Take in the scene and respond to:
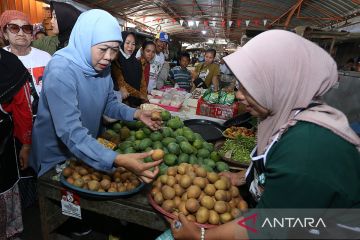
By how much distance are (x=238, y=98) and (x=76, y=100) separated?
1068mm

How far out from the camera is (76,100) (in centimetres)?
178

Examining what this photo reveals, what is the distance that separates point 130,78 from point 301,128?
12.0 ft

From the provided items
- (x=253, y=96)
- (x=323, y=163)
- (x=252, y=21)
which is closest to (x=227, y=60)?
(x=253, y=96)

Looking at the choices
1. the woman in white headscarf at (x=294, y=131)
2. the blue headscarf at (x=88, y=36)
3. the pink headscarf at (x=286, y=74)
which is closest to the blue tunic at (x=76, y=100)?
the blue headscarf at (x=88, y=36)

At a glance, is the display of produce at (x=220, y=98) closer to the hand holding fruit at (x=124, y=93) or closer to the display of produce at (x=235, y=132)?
the display of produce at (x=235, y=132)

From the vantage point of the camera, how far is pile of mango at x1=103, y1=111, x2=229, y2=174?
206 cm

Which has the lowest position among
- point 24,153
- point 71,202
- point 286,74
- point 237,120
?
point 24,153

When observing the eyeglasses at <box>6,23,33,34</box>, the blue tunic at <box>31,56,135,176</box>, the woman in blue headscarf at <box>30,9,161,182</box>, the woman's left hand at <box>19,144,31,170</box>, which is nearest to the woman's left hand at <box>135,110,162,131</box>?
the woman in blue headscarf at <box>30,9,161,182</box>

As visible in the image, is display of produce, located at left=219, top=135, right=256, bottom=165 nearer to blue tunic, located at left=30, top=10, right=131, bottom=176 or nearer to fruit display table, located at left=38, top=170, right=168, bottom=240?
fruit display table, located at left=38, top=170, right=168, bottom=240

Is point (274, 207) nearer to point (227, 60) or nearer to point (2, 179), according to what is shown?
point (227, 60)

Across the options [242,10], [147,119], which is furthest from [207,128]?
[242,10]

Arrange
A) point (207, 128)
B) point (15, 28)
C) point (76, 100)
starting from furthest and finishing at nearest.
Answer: point (207, 128) < point (15, 28) < point (76, 100)

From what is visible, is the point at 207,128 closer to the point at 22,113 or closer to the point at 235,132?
the point at 235,132

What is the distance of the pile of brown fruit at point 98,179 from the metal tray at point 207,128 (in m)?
1.15
